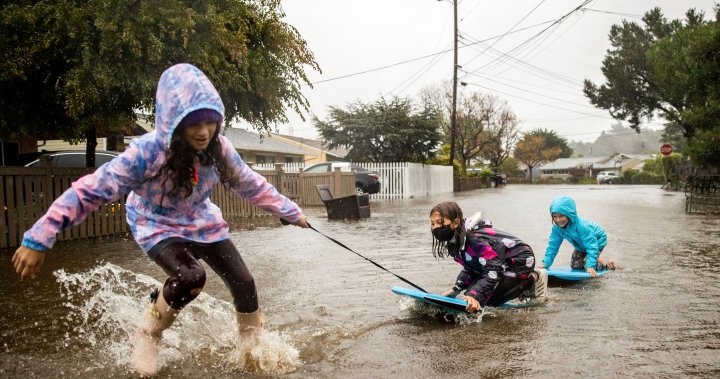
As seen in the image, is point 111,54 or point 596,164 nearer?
point 111,54

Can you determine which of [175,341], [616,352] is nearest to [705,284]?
[616,352]

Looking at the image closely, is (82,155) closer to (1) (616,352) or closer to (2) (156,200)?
(2) (156,200)

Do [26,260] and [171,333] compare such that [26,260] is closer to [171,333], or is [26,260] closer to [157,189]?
[157,189]

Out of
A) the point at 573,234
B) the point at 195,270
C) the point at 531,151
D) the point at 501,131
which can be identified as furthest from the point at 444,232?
the point at 531,151

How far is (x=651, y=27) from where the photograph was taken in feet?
123

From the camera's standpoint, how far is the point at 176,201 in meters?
3.06

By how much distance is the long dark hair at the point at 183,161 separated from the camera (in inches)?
113

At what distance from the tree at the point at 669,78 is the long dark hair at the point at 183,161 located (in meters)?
19.4

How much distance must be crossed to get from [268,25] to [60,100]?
4.11m

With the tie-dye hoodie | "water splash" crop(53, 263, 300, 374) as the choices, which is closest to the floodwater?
"water splash" crop(53, 263, 300, 374)

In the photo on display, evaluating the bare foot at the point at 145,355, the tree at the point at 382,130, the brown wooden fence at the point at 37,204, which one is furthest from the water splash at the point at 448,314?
the tree at the point at 382,130

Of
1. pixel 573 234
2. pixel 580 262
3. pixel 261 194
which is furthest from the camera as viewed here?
pixel 580 262

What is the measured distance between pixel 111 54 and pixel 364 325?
21.9 ft

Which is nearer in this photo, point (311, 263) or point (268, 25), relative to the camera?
point (311, 263)
